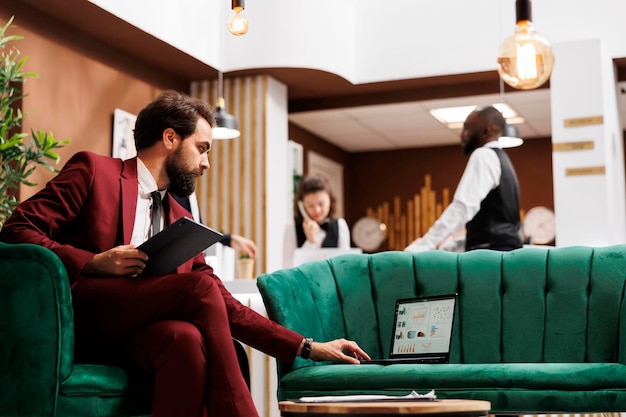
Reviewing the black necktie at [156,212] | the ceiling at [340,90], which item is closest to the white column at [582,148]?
the ceiling at [340,90]

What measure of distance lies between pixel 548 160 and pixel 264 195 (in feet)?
15.1

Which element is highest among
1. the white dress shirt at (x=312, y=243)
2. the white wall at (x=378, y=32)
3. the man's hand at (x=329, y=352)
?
the white wall at (x=378, y=32)

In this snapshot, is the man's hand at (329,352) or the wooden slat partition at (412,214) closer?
the man's hand at (329,352)

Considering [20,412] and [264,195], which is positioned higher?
[264,195]

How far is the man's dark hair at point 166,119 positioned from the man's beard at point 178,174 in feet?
0.25

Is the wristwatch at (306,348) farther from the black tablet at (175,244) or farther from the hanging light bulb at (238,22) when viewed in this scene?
the hanging light bulb at (238,22)

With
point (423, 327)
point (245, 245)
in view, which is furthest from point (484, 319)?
point (245, 245)

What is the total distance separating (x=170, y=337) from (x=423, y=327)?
3.91 feet

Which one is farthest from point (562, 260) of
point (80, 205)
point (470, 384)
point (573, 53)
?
point (573, 53)

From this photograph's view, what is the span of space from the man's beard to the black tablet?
368mm

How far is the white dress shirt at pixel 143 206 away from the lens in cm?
277

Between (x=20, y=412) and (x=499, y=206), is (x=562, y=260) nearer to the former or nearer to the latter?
(x=499, y=206)

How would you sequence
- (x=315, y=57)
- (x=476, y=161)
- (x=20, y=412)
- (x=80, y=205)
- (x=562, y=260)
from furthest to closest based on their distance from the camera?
(x=315, y=57)
(x=476, y=161)
(x=562, y=260)
(x=80, y=205)
(x=20, y=412)

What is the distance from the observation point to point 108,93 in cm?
670
